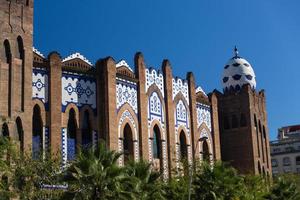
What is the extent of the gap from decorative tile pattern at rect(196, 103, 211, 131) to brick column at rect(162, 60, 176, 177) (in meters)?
3.72

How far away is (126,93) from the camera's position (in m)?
36.2

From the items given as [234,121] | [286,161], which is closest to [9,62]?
[234,121]

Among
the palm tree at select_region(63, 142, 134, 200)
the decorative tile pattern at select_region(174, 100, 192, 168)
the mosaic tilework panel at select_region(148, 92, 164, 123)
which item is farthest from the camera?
the decorative tile pattern at select_region(174, 100, 192, 168)

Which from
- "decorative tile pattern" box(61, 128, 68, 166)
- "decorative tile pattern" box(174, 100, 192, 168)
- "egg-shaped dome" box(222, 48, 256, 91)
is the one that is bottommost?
"decorative tile pattern" box(61, 128, 68, 166)

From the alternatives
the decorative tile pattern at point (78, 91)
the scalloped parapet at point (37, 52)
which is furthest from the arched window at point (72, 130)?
the scalloped parapet at point (37, 52)

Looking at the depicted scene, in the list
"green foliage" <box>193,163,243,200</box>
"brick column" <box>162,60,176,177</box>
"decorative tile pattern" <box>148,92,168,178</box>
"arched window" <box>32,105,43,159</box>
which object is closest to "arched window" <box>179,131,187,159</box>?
"brick column" <box>162,60,176,177</box>

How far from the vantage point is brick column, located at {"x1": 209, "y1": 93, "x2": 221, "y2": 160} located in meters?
43.8

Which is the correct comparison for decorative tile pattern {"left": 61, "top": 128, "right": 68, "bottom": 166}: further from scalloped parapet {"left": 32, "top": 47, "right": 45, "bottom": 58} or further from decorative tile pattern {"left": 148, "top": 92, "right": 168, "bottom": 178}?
decorative tile pattern {"left": 148, "top": 92, "right": 168, "bottom": 178}

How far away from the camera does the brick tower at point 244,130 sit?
1833 inches

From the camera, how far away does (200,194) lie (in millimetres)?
30312

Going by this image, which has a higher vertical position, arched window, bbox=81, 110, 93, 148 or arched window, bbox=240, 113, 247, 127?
arched window, bbox=240, 113, 247, 127

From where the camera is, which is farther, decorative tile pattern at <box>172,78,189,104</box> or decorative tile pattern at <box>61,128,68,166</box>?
decorative tile pattern at <box>172,78,189,104</box>

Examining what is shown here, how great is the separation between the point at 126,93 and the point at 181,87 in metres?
6.39

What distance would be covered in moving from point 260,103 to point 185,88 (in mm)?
10353
